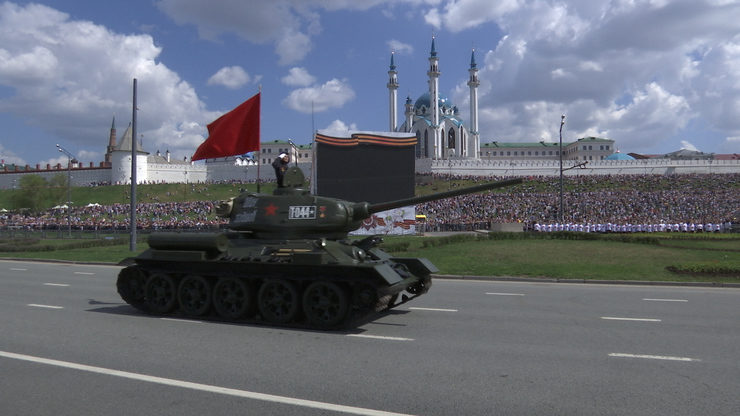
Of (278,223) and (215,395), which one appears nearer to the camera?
(215,395)

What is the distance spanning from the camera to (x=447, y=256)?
22.1m

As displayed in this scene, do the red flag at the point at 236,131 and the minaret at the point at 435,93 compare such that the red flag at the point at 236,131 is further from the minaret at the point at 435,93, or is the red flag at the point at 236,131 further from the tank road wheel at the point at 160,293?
the minaret at the point at 435,93

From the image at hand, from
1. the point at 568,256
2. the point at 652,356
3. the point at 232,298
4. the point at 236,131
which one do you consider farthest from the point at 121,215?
the point at 652,356

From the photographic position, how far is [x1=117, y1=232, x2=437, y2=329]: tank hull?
9.31 metres

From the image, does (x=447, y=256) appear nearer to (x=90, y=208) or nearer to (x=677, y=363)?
(x=677, y=363)

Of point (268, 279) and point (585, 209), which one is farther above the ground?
point (585, 209)

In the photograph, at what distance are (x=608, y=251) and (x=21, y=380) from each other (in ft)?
67.6


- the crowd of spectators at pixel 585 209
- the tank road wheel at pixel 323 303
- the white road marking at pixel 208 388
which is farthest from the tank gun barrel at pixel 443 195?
the crowd of spectators at pixel 585 209

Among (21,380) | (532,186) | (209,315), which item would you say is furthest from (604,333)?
(532,186)

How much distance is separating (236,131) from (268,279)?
21.0ft

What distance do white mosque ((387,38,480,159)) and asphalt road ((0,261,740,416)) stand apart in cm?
9870

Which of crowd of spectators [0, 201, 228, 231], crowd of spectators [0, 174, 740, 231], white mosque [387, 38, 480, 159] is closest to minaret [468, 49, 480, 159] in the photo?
white mosque [387, 38, 480, 159]

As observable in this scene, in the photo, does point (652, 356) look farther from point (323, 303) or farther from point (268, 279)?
point (268, 279)

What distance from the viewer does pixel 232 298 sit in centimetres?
1023
